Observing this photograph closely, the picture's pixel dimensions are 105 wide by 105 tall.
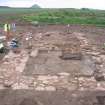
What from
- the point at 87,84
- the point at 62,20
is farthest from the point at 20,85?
the point at 62,20

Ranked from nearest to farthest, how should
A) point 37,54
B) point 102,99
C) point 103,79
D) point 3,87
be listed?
point 102,99 → point 3,87 → point 103,79 → point 37,54

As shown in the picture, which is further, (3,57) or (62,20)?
(62,20)

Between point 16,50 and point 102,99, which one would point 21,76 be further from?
point 16,50

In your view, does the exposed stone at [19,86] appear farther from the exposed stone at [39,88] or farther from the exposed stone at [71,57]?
the exposed stone at [71,57]

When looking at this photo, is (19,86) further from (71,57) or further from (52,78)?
(71,57)

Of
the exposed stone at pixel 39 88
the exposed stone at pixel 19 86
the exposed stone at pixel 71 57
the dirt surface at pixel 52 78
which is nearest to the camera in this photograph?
the dirt surface at pixel 52 78

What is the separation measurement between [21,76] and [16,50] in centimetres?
585

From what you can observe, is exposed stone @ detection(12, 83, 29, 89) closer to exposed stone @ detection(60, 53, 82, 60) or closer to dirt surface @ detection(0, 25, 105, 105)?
dirt surface @ detection(0, 25, 105, 105)

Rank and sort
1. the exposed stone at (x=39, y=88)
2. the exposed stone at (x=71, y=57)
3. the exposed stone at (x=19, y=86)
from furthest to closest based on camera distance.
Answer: the exposed stone at (x=71, y=57) → the exposed stone at (x=19, y=86) → the exposed stone at (x=39, y=88)

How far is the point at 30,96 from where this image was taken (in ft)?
30.5

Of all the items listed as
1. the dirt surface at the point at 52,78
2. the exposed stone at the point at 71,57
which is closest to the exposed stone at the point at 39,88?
the dirt surface at the point at 52,78

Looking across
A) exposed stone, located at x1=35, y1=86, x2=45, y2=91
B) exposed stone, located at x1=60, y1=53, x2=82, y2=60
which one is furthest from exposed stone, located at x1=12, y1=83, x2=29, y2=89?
exposed stone, located at x1=60, y1=53, x2=82, y2=60

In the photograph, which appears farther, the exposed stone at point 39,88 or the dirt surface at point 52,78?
the exposed stone at point 39,88

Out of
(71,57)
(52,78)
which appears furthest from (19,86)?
(71,57)
